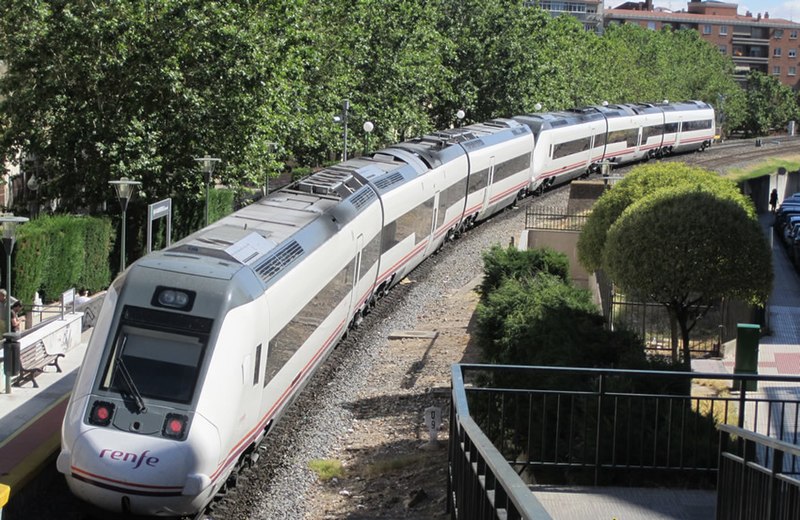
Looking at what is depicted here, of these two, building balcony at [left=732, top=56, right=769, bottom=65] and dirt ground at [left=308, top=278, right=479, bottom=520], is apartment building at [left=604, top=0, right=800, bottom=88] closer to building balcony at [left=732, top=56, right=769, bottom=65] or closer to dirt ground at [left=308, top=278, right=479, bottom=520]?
building balcony at [left=732, top=56, right=769, bottom=65]

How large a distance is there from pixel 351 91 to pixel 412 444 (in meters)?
26.4

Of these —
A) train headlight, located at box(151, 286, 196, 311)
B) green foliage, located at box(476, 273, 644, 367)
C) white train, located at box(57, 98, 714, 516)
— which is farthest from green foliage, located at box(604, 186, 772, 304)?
train headlight, located at box(151, 286, 196, 311)

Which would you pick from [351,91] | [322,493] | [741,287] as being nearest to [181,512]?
[322,493]

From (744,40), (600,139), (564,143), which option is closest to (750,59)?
(744,40)

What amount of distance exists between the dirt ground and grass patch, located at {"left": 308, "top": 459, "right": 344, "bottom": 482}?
0.34ft

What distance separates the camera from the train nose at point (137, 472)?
1155 cm

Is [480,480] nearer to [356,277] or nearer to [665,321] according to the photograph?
[356,277]

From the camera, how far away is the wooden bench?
58.1ft

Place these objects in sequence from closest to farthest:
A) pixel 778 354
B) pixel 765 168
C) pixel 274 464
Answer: pixel 274 464
pixel 778 354
pixel 765 168

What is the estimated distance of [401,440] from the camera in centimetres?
1579

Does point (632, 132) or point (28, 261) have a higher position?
point (632, 132)

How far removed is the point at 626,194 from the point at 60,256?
12811mm

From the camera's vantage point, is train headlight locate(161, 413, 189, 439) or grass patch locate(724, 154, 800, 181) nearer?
train headlight locate(161, 413, 189, 439)

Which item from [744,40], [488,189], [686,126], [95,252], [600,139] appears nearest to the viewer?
[95,252]
